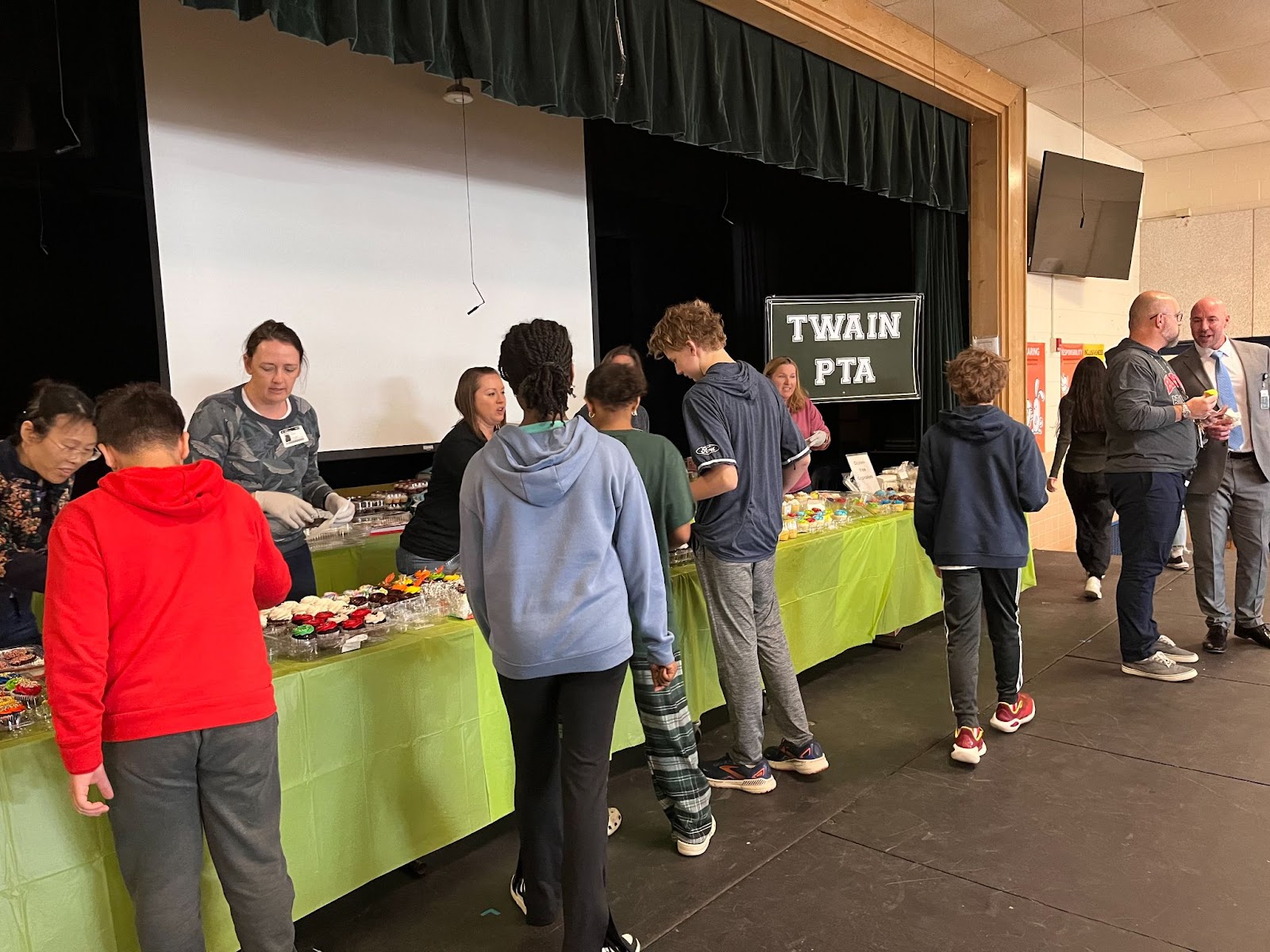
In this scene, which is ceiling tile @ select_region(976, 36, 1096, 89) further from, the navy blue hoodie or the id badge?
the id badge

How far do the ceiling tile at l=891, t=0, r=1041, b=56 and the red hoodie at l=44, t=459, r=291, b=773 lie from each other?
175 inches

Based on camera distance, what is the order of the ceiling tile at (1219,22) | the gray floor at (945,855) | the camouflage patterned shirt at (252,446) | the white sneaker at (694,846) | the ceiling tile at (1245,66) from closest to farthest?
1. the gray floor at (945,855)
2. the white sneaker at (694,846)
3. the camouflage patterned shirt at (252,446)
4. the ceiling tile at (1219,22)
5. the ceiling tile at (1245,66)

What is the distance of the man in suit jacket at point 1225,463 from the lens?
12.4ft

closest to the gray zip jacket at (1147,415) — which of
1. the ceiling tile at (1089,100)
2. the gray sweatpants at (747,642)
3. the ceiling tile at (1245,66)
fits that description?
the gray sweatpants at (747,642)

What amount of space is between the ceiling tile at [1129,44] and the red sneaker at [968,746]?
13.5 ft

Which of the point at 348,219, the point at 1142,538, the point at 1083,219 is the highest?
the point at 1083,219

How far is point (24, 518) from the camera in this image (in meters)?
2.14

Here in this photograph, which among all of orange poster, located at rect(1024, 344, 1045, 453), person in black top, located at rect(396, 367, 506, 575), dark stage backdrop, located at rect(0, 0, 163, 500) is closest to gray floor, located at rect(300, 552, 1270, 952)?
person in black top, located at rect(396, 367, 506, 575)

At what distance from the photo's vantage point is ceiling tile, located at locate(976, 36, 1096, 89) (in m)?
5.28

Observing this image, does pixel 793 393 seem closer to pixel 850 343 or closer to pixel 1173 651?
pixel 850 343

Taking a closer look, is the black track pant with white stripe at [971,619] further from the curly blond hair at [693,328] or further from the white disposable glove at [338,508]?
the white disposable glove at [338,508]

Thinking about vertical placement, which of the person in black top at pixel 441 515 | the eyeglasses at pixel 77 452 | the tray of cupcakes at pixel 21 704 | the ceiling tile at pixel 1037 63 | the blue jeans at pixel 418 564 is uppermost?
the ceiling tile at pixel 1037 63

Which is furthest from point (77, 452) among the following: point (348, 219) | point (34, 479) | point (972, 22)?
point (972, 22)

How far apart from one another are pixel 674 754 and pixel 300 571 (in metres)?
1.39
